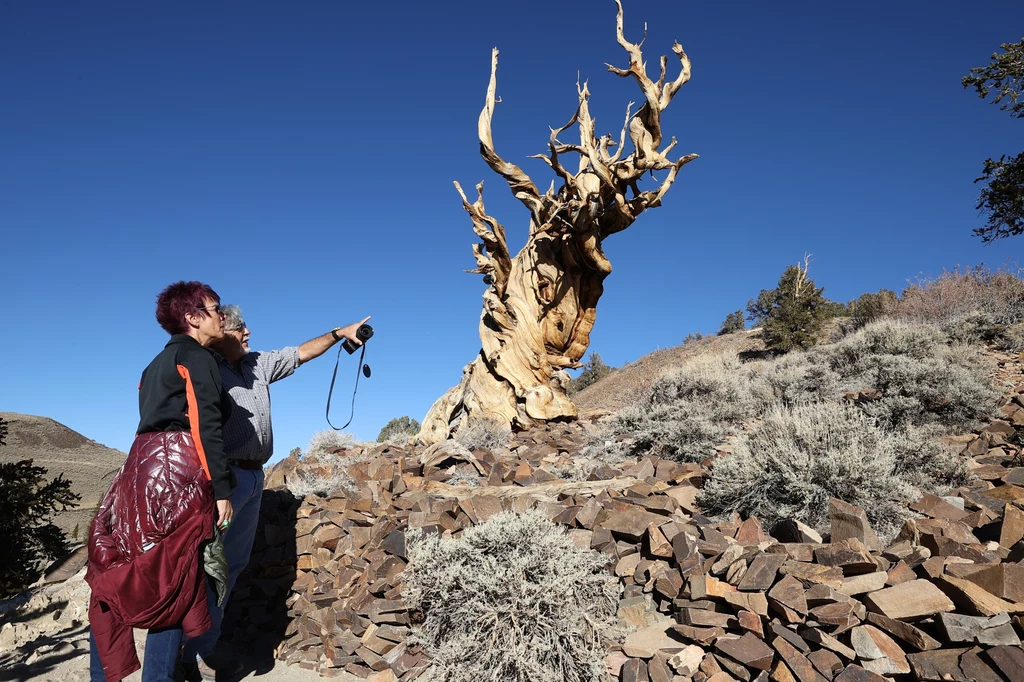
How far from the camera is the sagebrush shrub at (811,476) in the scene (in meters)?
4.27

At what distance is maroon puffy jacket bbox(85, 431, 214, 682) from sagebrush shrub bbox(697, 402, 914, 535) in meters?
3.76

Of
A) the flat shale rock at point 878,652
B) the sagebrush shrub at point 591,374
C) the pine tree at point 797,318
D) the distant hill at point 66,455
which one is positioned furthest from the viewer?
the sagebrush shrub at point 591,374

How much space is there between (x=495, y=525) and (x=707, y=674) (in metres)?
1.64

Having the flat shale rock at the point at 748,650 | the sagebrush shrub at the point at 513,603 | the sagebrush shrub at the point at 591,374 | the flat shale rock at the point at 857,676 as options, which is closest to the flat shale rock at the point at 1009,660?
the flat shale rock at the point at 857,676

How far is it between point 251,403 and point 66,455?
13.2 m

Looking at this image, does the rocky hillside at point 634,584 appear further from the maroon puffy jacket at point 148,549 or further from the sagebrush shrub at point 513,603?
the maroon puffy jacket at point 148,549

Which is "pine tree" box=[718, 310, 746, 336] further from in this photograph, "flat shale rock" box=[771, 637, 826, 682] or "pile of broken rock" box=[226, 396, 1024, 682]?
"flat shale rock" box=[771, 637, 826, 682]

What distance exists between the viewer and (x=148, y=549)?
279 cm

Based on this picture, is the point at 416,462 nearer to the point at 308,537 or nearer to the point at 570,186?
the point at 308,537

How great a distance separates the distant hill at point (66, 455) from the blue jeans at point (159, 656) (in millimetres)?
8518

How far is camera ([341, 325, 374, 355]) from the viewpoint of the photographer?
427cm

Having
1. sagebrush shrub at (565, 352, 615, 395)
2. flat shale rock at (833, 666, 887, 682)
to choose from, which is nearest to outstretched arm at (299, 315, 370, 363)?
flat shale rock at (833, 666, 887, 682)

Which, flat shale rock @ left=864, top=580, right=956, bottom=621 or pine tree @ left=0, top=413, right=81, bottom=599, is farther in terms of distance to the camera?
pine tree @ left=0, top=413, right=81, bottom=599

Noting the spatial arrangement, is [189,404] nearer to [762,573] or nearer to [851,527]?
[762,573]
